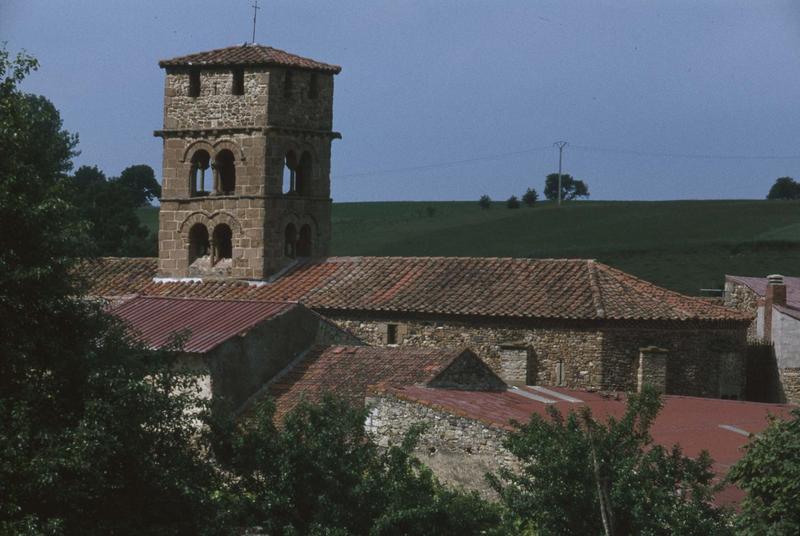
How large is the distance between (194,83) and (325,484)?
21.7m

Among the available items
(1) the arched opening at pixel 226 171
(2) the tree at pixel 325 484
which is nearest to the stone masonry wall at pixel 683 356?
(1) the arched opening at pixel 226 171

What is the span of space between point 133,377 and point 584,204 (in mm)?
79106

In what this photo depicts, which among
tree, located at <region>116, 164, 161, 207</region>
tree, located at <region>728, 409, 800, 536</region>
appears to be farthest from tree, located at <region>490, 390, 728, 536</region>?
tree, located at <region>116, 164, 161, 207</region>

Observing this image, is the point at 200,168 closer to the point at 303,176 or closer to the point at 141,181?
the point at 303,176

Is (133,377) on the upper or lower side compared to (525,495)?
upper

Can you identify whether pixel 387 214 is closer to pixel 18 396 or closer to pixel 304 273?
pixel 304 273

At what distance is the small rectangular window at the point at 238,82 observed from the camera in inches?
1668

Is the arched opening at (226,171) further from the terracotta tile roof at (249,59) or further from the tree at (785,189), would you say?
the tree at (785,189)

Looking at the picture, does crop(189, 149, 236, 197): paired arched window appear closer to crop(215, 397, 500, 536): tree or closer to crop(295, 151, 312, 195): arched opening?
crop(295, 151, 312, 195): arched opening

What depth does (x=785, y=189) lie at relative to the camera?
362ft

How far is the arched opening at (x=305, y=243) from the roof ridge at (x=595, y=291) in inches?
340

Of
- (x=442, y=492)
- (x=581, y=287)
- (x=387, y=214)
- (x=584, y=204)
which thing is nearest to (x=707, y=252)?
(x=584, y=204)

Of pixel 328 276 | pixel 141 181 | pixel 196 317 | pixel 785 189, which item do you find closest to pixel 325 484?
pixel 196 317

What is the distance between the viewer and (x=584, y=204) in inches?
3939
